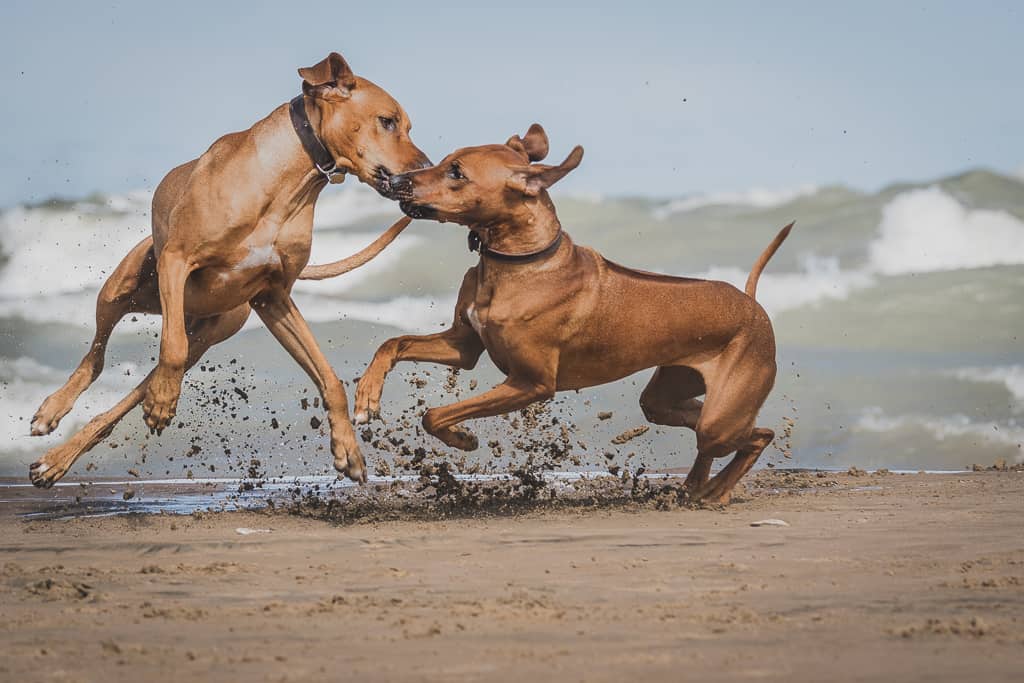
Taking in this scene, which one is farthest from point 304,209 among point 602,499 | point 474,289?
point 602,499

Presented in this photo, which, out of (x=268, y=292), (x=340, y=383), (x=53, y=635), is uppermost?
(x=268, y=292)

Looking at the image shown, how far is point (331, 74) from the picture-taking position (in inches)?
277

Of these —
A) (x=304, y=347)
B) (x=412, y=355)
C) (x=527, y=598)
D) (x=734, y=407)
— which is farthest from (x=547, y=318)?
(x=527, y=598)

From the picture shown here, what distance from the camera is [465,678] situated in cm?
382

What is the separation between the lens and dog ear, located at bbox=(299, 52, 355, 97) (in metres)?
7.00

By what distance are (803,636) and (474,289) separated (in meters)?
3.29

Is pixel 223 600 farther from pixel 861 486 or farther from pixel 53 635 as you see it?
pixel 861 486

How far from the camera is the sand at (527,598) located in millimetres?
4035

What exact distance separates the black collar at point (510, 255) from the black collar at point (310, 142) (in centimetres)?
82

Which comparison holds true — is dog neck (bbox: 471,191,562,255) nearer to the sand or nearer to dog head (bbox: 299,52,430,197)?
dog head (bbox: 299,52,430,197)

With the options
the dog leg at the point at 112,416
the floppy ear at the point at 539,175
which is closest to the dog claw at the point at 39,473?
the dog leg at the point at 112,416

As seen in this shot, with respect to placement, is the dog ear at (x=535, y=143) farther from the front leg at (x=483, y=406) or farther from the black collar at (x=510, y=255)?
the front leg at (x=483, y=406)

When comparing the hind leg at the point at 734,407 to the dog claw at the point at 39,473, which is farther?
the dog claw at the point at 39,473

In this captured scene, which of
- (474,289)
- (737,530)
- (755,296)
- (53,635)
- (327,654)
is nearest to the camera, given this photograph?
(327,654)
